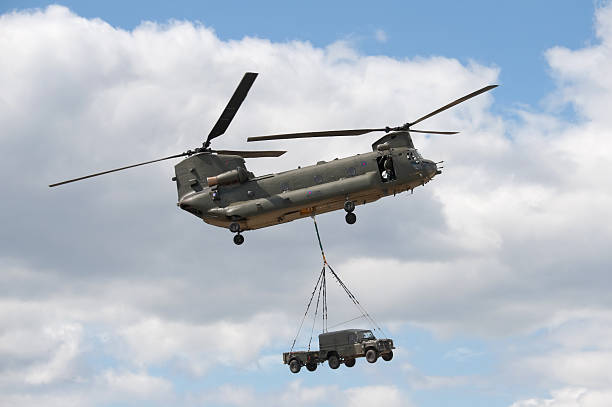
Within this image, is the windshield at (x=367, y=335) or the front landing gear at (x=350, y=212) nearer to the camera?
the front landing gear at (x=350, y=212)

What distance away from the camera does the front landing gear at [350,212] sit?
4097 centimetres

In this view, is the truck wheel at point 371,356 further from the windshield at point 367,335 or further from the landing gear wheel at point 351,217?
the landing gear wheel at point 351,217

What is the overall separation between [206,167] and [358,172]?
9.38 metres

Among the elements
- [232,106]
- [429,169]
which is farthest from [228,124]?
[429,169]

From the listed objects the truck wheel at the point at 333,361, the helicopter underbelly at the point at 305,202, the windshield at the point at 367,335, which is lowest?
the truck wheel at the point at 333,361

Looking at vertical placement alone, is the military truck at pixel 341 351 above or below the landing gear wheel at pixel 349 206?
below

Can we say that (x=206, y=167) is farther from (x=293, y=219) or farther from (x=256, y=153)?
Result: (x=293, y=219)

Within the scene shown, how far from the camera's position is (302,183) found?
136 feet

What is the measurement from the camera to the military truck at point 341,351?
4138 centimetres

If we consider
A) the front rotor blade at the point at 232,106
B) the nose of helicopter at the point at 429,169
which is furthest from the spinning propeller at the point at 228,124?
the nose of helicopter at the point at 429,169

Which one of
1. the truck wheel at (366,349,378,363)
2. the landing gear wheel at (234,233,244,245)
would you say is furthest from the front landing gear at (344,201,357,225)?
the truck wheel at (366,349,378,363)

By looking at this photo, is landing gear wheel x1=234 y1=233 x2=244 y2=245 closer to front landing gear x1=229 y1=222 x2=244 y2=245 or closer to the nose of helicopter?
front landing gear x1=229 y1=222 x2=244 y2=245

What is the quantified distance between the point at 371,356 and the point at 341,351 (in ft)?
5.81

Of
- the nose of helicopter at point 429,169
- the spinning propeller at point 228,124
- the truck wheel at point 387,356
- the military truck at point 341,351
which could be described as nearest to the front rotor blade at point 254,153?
the spinning propeller at point 228,124
